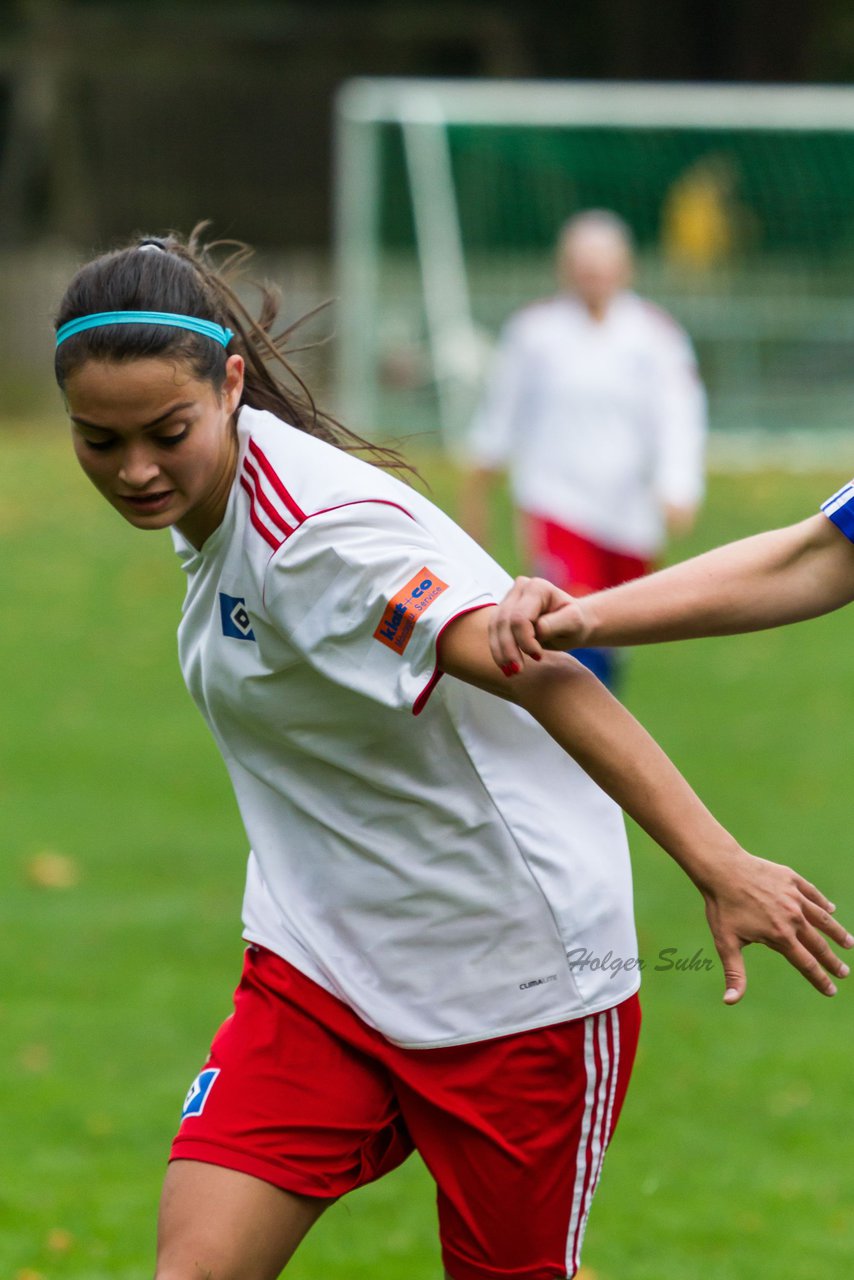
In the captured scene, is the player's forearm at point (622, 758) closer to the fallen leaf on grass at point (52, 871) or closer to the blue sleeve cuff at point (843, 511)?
the blue sleeve cuff at point (843, 511)

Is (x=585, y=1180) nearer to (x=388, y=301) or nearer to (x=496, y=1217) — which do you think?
(x=496, y=1217)

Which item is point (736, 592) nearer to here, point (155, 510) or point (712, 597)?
point (712, 597)

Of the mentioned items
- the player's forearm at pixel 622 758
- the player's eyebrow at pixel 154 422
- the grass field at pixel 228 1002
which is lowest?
the grass field at pixel 228 1002

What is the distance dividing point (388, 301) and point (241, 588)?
1838cm

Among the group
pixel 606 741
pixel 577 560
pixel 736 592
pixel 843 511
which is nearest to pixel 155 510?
pixel 606 741

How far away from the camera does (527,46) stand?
34375mm

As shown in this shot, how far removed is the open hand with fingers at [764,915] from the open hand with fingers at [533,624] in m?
0.38

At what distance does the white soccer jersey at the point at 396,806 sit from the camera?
115 inches

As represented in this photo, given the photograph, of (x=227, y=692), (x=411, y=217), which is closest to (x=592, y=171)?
(x=411, y=217)

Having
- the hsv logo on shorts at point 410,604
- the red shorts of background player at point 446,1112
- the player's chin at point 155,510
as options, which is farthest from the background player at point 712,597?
the red shorts of background player at point 446,1112

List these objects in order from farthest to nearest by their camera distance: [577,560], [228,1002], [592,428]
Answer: [592,428]
[577,560]
[228,1002]

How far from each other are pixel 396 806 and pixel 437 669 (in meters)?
0.34

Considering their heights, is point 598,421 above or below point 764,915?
below

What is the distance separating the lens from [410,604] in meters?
2.73
